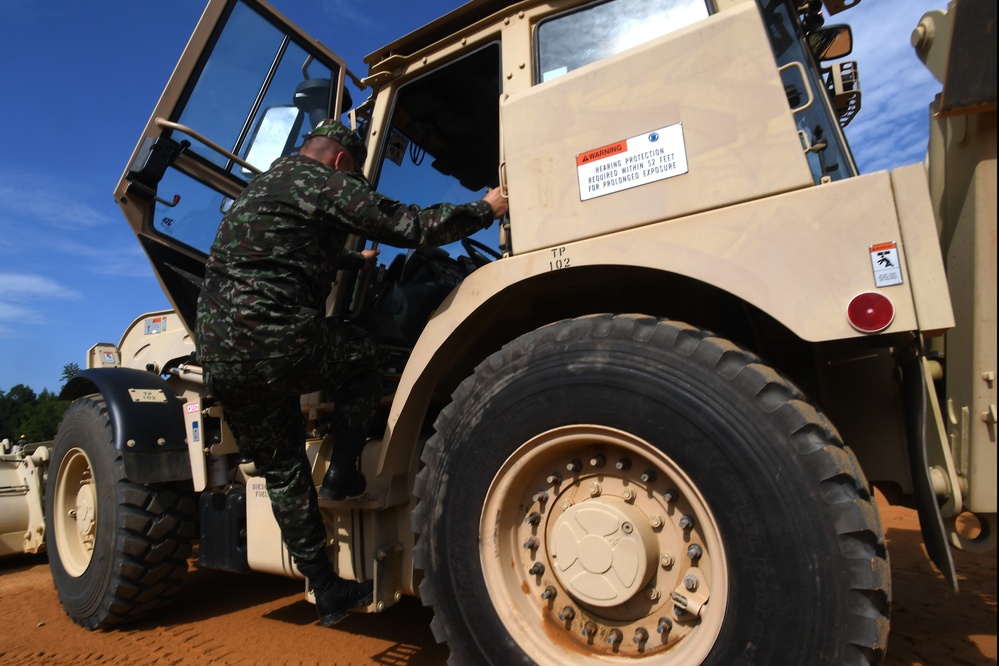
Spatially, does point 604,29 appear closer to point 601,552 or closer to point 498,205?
point 498,205

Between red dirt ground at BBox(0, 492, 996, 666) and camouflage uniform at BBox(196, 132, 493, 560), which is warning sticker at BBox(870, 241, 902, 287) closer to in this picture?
camouflage uniform at BBox(196, 132, 493, 560)

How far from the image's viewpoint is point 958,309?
1.72m

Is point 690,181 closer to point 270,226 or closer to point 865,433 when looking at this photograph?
point 865,433

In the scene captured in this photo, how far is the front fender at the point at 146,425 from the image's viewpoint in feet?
10.6

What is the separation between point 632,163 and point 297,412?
1712 mm

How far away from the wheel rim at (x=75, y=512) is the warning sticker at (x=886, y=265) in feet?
12.8

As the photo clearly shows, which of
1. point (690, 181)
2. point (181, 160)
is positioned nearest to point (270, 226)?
point (181, 160)

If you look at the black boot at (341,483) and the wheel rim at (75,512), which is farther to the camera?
the wheel rim at (75,512)

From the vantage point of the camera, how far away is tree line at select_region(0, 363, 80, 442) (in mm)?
33131

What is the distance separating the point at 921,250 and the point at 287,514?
7.67 feet

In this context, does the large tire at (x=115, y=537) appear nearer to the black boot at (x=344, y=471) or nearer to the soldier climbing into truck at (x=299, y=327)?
the soldier climbing into truck at (x=299, y=327)

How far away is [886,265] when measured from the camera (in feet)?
5.13

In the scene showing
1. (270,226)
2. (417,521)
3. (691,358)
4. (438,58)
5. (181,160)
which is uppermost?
(438,58)

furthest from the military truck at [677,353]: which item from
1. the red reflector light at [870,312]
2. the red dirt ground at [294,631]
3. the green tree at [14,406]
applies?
the green tree at [14,406]
